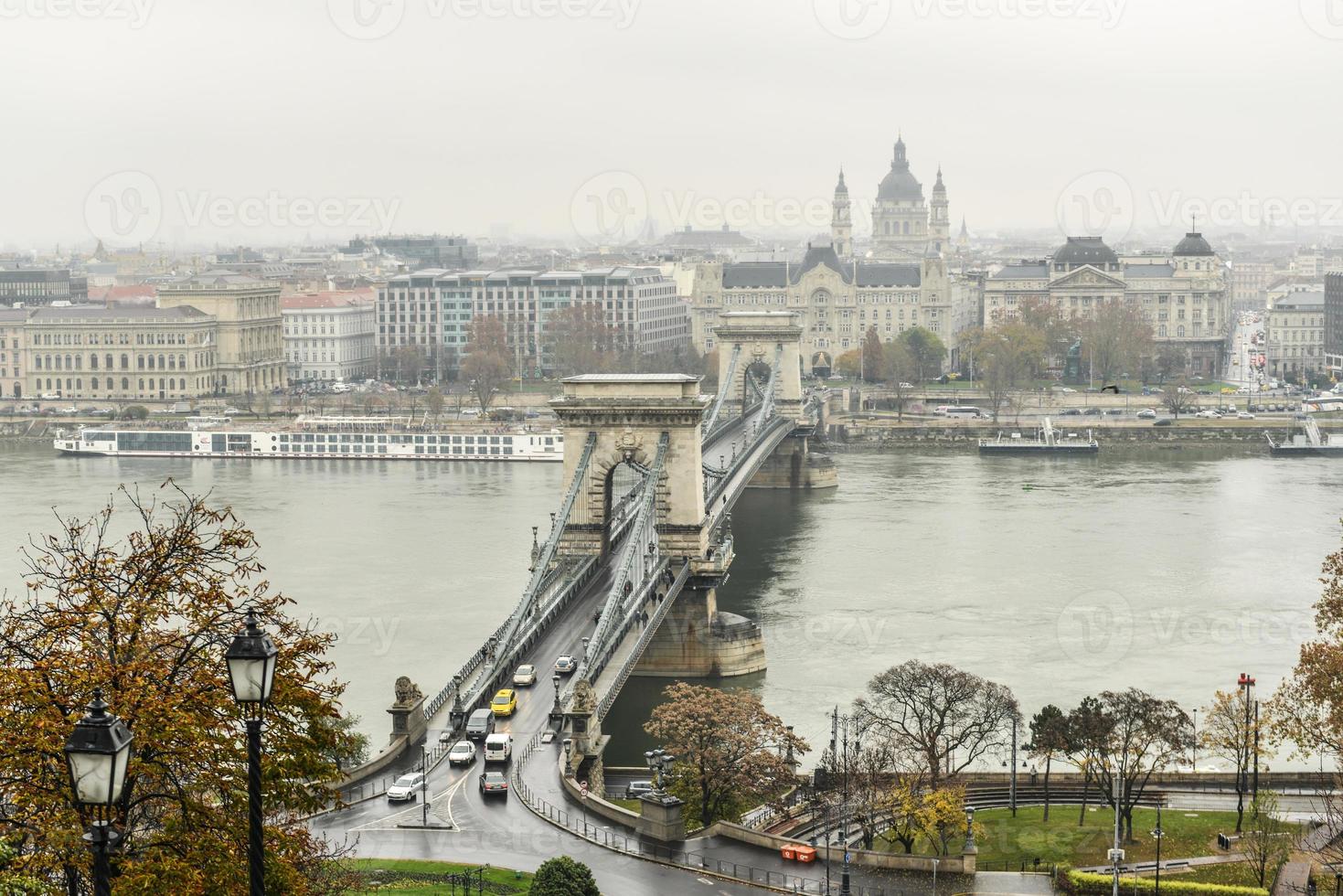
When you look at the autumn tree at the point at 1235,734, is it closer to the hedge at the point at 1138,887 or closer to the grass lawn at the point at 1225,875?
the grass lawn at the point at 1225,875

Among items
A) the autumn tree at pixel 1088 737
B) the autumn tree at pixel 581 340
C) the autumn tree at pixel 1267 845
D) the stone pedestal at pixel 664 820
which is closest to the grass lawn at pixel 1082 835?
the autumn tree at pixel 1088 737

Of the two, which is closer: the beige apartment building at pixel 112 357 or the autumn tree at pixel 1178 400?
the autumn tree at pixel 1178 400

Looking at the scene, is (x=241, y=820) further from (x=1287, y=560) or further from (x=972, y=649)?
(x=1287, y=560)

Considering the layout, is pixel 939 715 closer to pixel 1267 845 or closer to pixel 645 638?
pixel 645 638

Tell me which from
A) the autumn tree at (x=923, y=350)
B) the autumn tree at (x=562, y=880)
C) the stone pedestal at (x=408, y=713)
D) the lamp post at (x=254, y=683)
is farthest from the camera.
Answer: the autumn tree at (x=923, y=350)

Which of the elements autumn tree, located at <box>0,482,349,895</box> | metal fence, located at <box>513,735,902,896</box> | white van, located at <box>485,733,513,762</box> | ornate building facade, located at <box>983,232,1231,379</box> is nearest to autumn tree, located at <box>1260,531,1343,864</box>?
metal fence, located at <box>513,735,902,896</box>

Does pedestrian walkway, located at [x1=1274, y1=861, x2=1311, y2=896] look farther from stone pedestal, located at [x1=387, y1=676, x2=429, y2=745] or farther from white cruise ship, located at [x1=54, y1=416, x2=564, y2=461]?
white cruise ship, located at [x1=54, y1=416, x2=564, y2=461]
